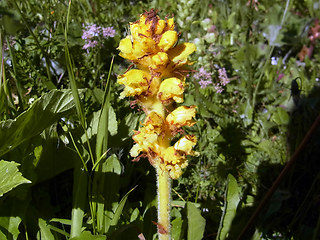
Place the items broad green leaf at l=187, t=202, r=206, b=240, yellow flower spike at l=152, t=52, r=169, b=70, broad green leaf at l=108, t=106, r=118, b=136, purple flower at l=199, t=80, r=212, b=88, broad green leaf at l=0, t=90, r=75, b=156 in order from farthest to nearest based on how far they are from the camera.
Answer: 1. purple flower at l=199, t=80, r=212, b=88
2. broad green leaf at l=108, t=106, r=118, b=136
3. broad green leaf at l=187, t=202, r=206, b=240
4. broad green leaf at l=0, t=90, r=75, b=156
5. yellow flower spike at l=152, t=52, r=169, b=70

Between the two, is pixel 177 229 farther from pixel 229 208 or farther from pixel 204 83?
pixel 204 83

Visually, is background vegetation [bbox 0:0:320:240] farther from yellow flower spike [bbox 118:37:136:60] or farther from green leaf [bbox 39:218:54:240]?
yellow flower spike [bbox 118:37:136:60]

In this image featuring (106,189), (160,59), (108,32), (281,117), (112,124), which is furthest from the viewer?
(108,32)

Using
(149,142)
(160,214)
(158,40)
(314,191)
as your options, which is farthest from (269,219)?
(158,40)

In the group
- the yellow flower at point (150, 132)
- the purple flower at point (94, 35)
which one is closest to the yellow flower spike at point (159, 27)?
the yellow flower at point (150, 132)

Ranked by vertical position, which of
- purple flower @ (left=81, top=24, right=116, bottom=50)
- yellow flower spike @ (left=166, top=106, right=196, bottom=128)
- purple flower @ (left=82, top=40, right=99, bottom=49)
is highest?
purple flower @ (left=81, top=24, right=116, bottom=50)

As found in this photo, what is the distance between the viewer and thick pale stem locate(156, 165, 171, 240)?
1.45m

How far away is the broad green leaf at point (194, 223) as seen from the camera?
1670 mm

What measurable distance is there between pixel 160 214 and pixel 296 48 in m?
2.62

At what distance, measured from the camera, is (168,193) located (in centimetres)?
147

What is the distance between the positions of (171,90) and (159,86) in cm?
7

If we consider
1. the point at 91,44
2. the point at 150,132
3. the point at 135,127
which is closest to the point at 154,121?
the point at 150,132

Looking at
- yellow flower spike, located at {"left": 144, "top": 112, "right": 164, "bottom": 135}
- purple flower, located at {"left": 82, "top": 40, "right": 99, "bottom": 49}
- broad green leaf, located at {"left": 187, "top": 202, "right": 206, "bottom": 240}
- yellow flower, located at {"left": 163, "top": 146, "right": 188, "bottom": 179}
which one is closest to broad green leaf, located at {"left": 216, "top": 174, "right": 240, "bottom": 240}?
broad green leaf, located at {"left": 187, "top": 202, "right": 206, "bottom": 240}

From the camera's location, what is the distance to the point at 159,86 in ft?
4.45
